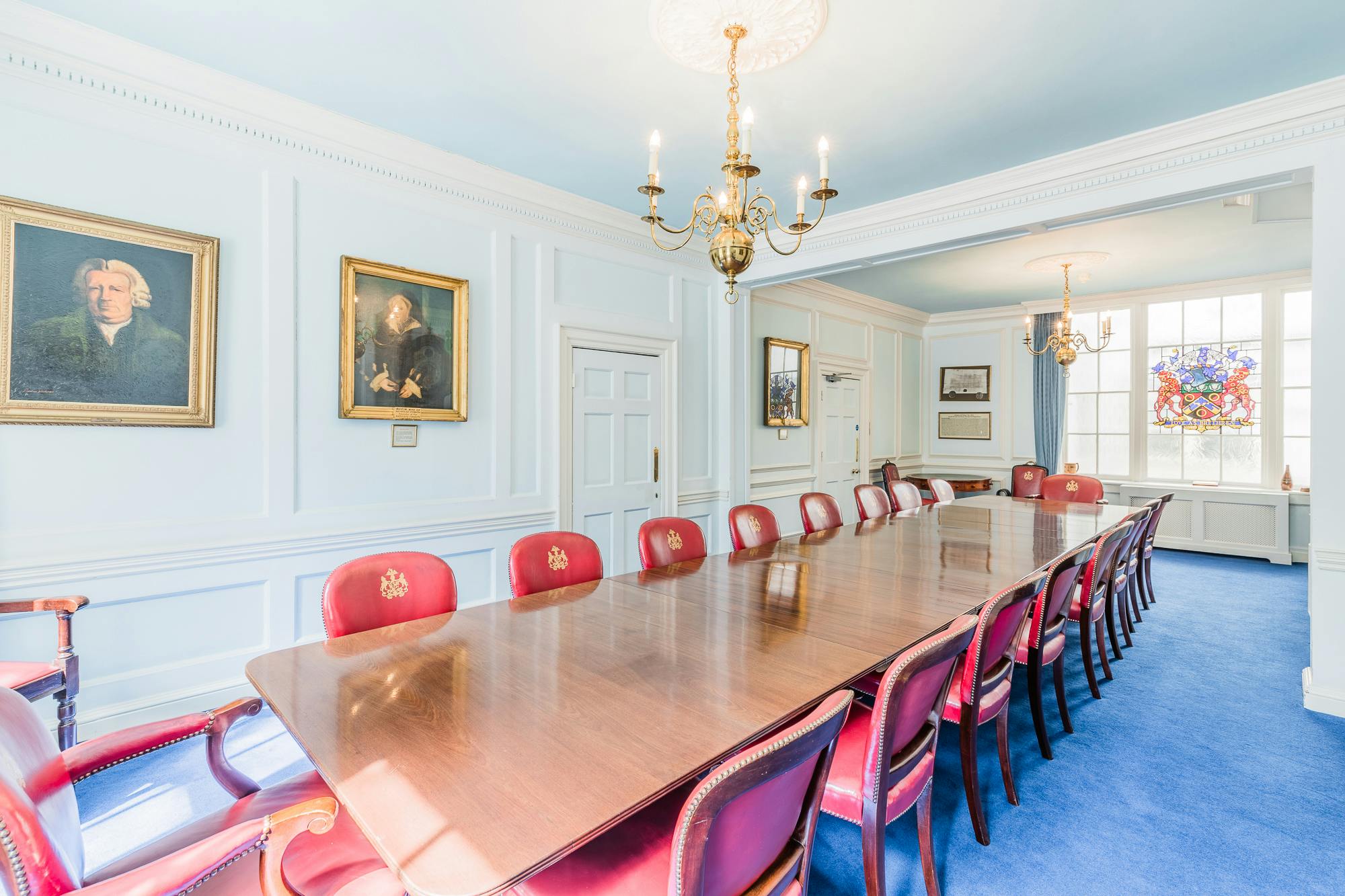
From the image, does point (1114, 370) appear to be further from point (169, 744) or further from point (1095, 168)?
point (169, 744)

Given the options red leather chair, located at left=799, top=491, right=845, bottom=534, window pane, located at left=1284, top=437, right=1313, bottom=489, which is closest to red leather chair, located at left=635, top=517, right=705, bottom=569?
red leather chair, located at left=799, top=491, right=845, bottom=534

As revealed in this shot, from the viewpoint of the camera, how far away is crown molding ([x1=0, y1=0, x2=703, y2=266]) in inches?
91.4

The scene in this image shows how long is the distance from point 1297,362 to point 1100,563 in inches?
210

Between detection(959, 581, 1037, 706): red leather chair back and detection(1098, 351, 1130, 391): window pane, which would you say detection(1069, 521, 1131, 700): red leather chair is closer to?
detection(959, 581, 1037, 706): red leather chair back

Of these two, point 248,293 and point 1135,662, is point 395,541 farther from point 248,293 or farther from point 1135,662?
point 1135,662

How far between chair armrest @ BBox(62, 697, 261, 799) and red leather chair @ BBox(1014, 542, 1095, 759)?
101 inches

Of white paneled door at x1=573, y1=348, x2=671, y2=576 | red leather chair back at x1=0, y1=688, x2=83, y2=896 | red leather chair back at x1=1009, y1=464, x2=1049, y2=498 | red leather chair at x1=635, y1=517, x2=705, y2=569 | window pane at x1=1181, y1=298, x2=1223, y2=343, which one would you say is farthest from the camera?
red leather chair back at x1=1009, y1=464, x2=1049, y2=498

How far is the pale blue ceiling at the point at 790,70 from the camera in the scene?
2.25 m

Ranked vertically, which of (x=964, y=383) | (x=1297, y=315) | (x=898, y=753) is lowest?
(x=898, y=753)

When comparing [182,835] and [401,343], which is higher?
[401,343]

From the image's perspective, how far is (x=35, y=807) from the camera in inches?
37.0

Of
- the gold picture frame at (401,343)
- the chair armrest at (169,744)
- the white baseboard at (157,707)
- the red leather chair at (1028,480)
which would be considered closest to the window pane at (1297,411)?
the red leather chair at (1028,480)

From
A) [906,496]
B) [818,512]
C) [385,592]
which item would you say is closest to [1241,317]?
[906,496]

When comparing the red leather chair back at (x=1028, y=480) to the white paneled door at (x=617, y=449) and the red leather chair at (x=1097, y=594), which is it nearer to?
the red leather chair at (x=1097, y=594)
